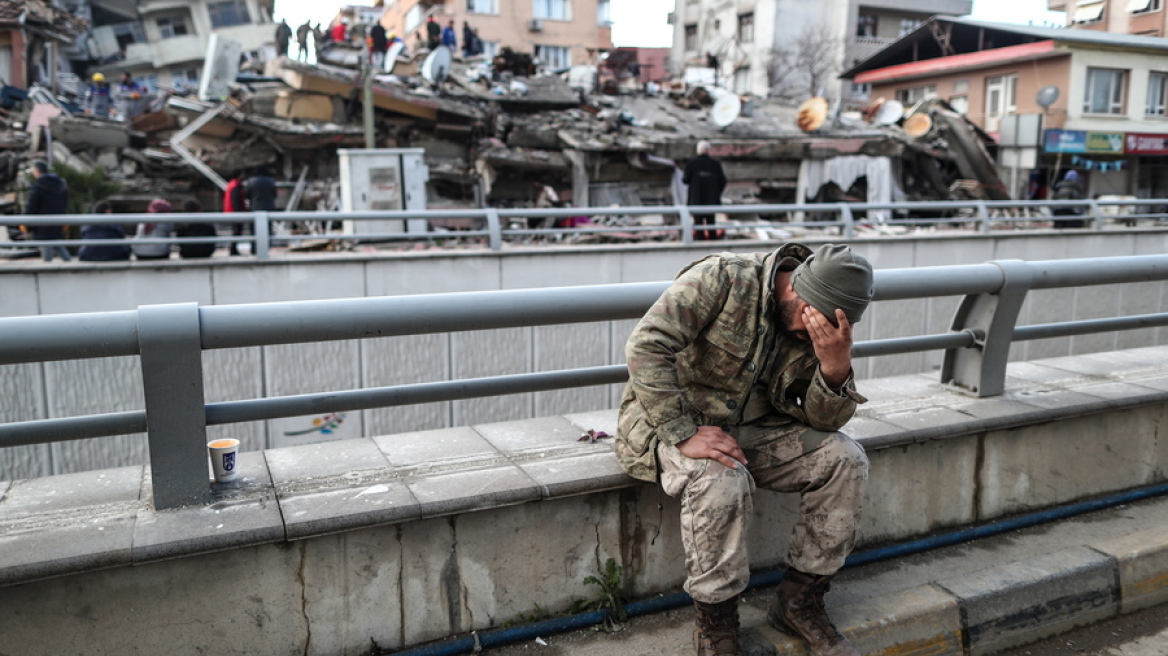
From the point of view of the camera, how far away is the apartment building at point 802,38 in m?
45.8

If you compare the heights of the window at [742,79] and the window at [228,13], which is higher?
the window at [228,13]

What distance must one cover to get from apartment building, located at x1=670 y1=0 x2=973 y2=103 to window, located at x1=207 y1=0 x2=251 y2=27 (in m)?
27.0

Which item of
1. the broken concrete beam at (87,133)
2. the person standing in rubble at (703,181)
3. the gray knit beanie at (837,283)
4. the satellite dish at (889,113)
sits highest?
the satellite dish at (889,113)

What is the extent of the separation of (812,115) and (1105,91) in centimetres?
1369

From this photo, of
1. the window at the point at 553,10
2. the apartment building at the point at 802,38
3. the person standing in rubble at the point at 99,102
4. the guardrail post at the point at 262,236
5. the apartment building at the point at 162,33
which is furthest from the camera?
the window at the point at 553,10

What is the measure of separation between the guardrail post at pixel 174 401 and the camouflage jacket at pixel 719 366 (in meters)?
1.31

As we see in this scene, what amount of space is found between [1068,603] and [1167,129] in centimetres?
3526

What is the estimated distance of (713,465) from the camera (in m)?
2.56

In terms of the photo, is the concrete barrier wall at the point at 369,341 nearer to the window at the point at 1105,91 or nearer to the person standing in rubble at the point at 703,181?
the person standing in rubble at the point at 703,181

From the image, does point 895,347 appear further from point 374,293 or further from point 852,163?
point 852,163

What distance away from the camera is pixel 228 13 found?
4931 centimetres

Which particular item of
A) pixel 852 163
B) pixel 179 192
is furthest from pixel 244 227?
pixel 852 163

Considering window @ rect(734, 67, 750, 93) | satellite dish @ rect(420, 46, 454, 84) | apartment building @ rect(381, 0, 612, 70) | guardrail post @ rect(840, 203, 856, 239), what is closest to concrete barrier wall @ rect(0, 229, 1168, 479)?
guardrail post @ rect(840, 203, 856, 239)

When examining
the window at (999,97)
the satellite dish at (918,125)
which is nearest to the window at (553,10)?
the window at (999,97)
